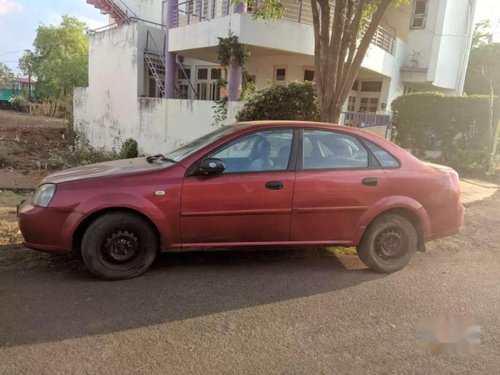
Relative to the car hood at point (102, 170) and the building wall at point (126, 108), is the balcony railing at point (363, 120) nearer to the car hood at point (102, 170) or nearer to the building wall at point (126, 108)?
the building wall at point (126, 108)

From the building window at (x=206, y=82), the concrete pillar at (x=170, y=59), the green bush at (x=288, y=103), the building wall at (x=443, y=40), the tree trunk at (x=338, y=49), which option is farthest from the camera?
the building window at (x=206, y=82)

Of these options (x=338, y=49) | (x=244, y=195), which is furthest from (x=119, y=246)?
(x=338, y=49)

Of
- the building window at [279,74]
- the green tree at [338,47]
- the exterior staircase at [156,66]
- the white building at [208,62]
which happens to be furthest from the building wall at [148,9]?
the green tree at [338,47]

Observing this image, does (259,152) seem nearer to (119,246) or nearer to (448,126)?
(119,246)

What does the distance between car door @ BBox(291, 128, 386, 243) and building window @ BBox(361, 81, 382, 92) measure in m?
17.3

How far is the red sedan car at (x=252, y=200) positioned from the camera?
4184 mm

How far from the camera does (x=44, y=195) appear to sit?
4215 mm

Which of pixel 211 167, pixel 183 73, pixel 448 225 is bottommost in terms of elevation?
pixel 448 225

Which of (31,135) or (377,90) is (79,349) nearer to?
(377,90)

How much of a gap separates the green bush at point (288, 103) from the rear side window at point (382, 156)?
455 centimetres

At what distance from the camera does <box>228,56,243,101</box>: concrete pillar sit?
42.5 ft

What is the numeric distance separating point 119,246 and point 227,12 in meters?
11.4

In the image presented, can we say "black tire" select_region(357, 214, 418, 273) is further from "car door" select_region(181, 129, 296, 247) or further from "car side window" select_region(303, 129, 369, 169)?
"car door" select_region(181, 129, 296, 247)

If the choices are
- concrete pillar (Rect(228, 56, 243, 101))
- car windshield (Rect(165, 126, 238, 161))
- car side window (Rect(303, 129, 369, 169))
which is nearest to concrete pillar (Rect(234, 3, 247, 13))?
concrete pillar (Rect(228, 56, 243, 101))
